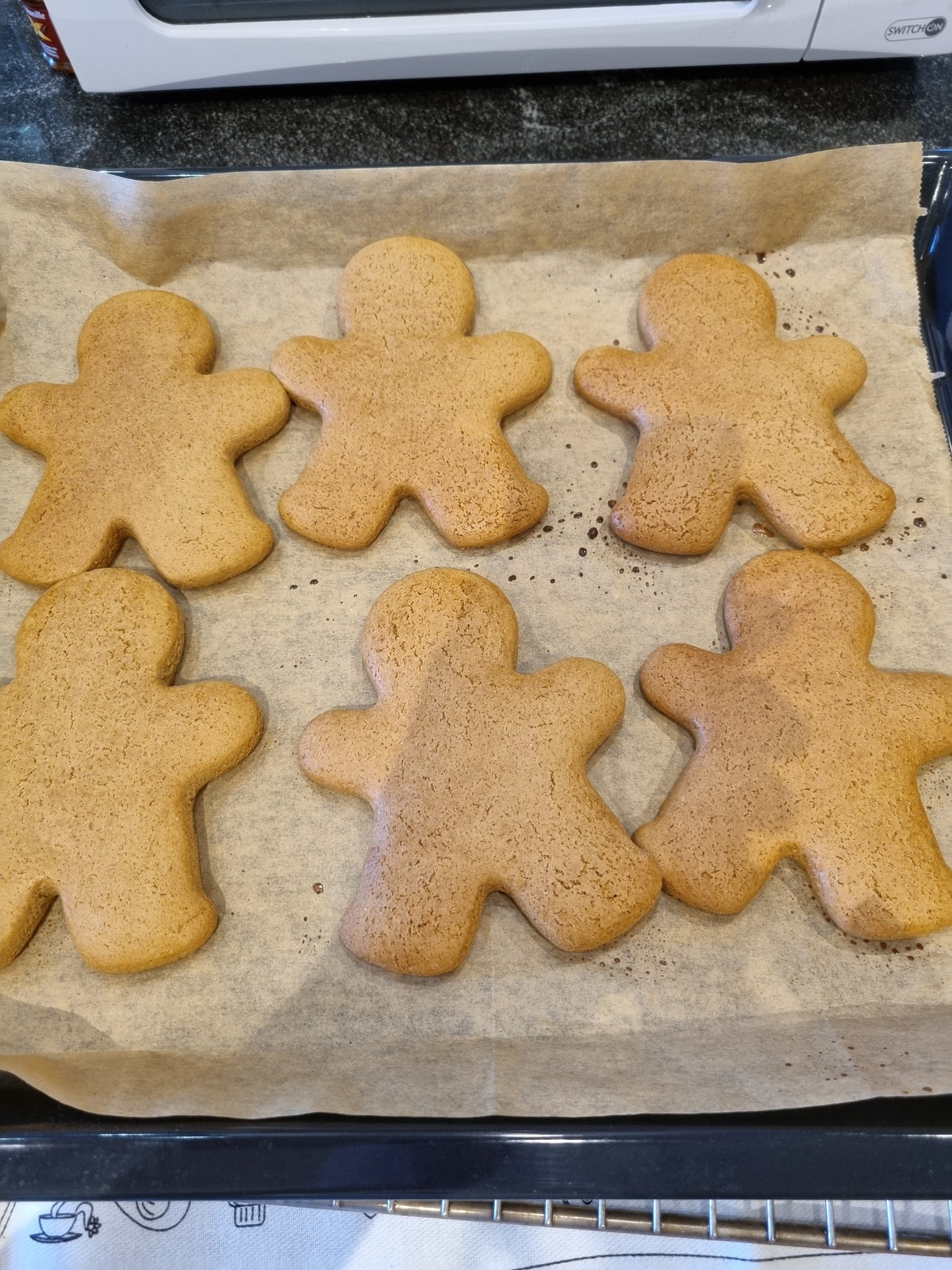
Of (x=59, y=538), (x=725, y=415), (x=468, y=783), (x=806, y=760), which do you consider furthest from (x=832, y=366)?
(x=59, y=538)

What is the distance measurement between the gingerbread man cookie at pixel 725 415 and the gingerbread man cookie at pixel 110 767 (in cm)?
63

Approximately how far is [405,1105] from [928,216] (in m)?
1.44

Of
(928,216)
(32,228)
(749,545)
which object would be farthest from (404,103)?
(749,545)

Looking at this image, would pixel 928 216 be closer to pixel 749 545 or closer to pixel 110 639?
pixel 749 545

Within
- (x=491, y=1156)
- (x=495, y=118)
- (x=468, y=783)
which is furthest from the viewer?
(x=495, y=118)

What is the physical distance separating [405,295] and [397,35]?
0.40m

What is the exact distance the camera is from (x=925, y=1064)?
1.01 metres

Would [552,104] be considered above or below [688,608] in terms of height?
above

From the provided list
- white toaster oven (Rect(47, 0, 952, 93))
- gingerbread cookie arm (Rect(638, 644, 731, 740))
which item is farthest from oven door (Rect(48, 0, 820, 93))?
gingerbread cookie arm (Rect(638, 644, 731, 740))

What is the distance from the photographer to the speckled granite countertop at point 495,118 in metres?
1.56

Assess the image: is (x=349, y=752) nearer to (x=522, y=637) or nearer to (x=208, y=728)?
(x=208, y=728)

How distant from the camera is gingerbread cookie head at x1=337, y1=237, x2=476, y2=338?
4.53 feet

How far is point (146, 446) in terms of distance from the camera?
4.34 feet

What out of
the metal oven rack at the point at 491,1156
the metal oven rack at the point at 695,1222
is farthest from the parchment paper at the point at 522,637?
the metal oven rack at the point at 695,1222
